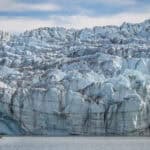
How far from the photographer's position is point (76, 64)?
249ft

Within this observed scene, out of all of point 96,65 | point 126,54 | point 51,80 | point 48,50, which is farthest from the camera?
point 48,50

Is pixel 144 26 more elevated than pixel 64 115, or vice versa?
pixel 144 26

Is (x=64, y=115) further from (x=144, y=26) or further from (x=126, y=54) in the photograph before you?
(x=144, y=26)

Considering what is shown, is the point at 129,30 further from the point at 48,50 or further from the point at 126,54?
the point at 126,54

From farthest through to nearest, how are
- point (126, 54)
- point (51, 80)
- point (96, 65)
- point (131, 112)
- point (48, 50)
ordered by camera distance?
point (48, 50)
point (126, 54)
point (96, 65)
point (51, 80)
point (131, 112)

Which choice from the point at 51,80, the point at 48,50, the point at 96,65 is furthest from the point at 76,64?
the point at 48,50

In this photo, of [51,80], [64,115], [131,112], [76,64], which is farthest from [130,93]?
[76,64]

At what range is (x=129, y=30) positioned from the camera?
105 meters

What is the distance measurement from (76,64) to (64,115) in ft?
54.7

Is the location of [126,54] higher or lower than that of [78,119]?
higher

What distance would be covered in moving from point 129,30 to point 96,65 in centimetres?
3292

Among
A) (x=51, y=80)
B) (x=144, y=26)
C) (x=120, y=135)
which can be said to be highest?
(x=144, y=26)

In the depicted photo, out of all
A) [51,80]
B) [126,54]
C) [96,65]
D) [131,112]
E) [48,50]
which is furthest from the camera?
[48,50]

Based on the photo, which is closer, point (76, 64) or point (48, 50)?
point (76, 64)
